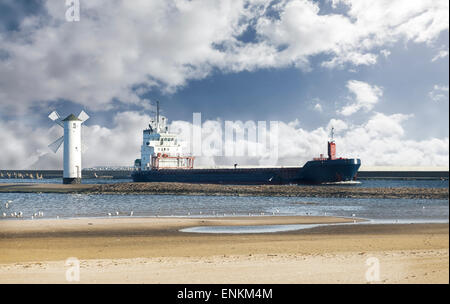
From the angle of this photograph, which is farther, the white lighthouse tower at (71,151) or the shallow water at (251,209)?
the white lighthouse tower at (71,151)

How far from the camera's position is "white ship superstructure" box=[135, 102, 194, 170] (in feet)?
254

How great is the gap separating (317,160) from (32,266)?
4837 centimetres

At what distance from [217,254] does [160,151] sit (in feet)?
220

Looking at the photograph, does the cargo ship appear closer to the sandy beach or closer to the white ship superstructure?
the white ship superstructure

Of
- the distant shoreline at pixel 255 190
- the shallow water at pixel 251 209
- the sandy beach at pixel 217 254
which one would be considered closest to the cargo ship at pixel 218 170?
the distant shoreline at pixel 255 190

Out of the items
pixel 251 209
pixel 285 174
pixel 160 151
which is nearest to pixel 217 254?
pixel 251 209

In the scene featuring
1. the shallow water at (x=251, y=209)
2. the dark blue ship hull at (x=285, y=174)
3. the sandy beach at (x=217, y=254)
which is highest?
the dark blue ship hull at (x=285, y=174)

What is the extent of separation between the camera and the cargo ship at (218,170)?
55.9m

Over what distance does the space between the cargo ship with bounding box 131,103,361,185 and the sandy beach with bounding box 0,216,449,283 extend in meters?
36.3

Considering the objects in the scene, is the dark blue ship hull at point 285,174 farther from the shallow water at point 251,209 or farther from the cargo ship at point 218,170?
the shallow water at point 251,209

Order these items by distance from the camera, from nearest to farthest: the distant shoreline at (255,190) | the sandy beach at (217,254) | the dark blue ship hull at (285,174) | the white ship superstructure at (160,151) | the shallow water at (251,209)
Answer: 1. the sandy beach at (217,254)
2. the shallow water at (251,209)
3. the distant shoreline at (255,190)
4. the dark blue ship hull at (285,174)
5. the white ship superstructure at (160,151)

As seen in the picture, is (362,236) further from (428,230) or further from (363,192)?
(363,192)

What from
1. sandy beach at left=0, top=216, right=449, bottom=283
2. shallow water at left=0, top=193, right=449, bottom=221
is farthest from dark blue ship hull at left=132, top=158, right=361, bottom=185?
sandy beach at left=0, top=216, right=449, bottom=283
